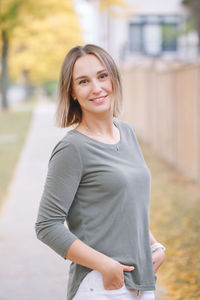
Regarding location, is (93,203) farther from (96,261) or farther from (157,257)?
(157,257)

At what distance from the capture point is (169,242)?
6.10 meters

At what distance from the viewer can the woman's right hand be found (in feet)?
6.81

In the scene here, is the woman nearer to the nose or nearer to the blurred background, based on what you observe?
the nose

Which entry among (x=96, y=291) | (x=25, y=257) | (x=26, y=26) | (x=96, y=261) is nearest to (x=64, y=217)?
(x=96, y=261)

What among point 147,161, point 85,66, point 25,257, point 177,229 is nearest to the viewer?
point 85,66

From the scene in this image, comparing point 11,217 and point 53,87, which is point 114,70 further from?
point 53,87

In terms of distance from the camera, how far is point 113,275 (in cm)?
209

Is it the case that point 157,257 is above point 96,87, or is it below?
below

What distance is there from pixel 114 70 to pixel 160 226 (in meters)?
4.76

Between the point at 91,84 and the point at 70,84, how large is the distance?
0.08 m

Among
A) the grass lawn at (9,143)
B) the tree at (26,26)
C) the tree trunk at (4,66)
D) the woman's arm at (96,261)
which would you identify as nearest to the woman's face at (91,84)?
the woman's arm at (96,261)

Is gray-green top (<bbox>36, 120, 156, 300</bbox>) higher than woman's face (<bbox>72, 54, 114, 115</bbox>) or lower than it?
lower

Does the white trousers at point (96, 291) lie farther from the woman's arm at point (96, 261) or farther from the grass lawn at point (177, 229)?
the grass lawn at point (177, 229)

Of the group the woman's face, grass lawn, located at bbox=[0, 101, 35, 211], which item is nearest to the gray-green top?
the woman's face
